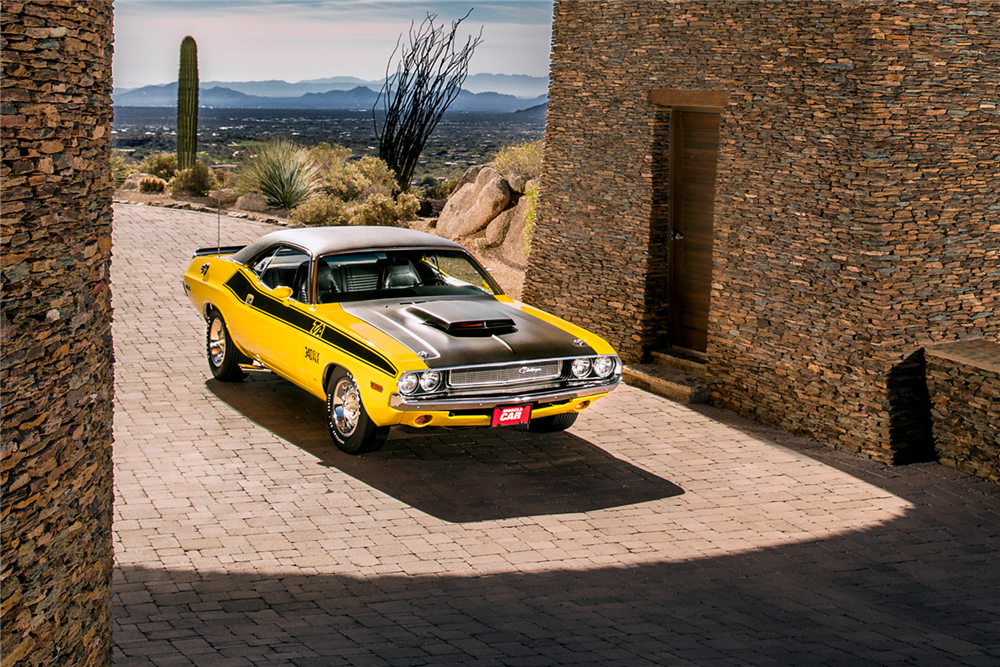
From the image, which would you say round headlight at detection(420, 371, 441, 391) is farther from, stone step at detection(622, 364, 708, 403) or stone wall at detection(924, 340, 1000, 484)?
stone wall at detection(924, 340, 1000, 484)

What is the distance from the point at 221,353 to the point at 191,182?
1718cm

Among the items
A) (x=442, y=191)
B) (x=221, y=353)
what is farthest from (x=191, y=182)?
(x=221, y=353)

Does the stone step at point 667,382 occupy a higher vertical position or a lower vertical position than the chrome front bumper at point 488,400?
lower

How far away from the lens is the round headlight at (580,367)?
29.2ft

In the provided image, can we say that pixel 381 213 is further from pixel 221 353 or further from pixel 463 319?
pixel 463 319

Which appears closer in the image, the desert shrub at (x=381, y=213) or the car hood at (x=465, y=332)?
the car hood at (x=465, y=332)

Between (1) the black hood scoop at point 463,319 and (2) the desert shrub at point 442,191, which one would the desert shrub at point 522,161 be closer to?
(2) the desert shrub at point 442,191

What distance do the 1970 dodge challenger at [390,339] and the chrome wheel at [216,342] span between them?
25 mm

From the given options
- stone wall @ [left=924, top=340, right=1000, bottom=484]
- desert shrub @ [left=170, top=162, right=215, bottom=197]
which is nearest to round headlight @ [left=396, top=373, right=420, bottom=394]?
stone wall @ [left=924, top=340, right=1000, bottom=484]

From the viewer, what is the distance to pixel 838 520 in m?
8.27

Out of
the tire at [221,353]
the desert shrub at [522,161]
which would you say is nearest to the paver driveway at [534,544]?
the tire at [221,353]

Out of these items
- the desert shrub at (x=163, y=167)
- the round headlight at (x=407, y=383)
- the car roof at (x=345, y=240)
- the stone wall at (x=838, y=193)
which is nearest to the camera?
the round headlight at (x=407, y=383)

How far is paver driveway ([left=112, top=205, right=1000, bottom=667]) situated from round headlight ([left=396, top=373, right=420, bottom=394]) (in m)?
0.82

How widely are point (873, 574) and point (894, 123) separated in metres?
3.97
